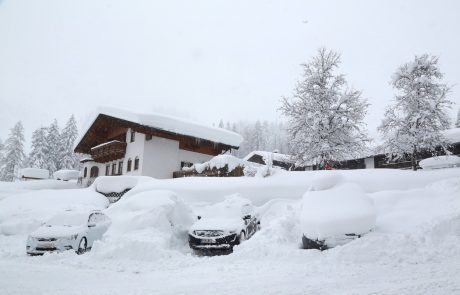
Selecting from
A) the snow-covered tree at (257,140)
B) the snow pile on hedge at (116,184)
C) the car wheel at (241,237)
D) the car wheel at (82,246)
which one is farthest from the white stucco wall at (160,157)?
the snow-covered tree at (257,140)

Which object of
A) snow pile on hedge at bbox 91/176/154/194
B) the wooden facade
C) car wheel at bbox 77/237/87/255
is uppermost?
the wooden facade

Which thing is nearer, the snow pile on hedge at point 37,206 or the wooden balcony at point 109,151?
the snow pile on hedge at point 37,206

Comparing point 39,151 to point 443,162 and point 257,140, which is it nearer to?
point 257,140

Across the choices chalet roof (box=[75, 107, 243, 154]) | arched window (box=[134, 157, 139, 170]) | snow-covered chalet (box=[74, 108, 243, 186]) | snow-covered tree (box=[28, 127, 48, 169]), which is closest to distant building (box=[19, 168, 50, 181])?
snow-covered tree (box=[28, 127, 48, 169])

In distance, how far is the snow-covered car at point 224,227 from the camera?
10383 mm

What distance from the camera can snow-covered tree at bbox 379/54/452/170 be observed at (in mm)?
23594

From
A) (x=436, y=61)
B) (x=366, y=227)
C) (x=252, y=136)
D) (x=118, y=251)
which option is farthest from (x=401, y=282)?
(x=252, y=136)

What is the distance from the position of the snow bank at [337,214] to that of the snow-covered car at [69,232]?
6637 millimetres

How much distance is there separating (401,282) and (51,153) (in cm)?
5826

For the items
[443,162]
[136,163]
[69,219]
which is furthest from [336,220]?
[136,163]

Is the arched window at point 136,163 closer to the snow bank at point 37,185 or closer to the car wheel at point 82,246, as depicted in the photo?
the snow bank at point 37,185

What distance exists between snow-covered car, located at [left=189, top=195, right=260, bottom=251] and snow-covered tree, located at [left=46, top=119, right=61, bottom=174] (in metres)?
50.1

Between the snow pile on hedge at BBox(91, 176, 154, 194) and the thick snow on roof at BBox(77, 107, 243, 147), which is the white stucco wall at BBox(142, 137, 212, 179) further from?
the snow pile on hedge at BBox(91, 176, 154, 194)

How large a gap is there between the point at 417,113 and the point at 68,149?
2004 inches
